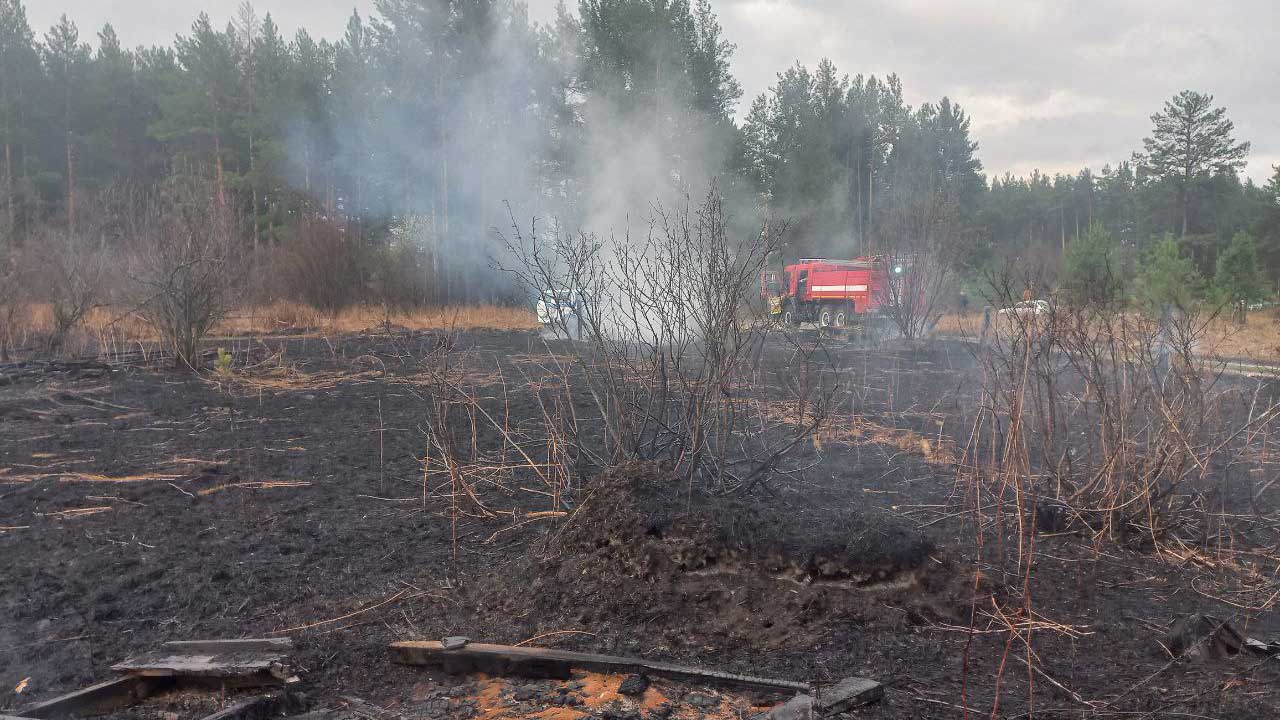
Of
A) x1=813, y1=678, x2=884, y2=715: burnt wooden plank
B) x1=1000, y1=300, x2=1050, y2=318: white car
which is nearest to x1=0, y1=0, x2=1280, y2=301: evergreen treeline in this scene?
x1=1000, y1=300, x2=1050, y2=318: white car

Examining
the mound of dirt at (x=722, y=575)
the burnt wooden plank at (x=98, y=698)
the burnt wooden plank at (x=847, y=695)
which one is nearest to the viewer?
the burnt wooden plank at (x=847, y=695)

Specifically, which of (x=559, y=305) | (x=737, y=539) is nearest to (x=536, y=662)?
(x=737, y=539)

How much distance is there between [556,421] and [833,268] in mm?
17364

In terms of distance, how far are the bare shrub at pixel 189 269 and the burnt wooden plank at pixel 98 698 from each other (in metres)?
9.48

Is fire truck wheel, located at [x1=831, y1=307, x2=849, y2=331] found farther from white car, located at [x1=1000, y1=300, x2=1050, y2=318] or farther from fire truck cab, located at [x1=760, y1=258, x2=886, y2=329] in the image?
white car, located at [x1=1000, y1=300, x2=1050, y2=318]

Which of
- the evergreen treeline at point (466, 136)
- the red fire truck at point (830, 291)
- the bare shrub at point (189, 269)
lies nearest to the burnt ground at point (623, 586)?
the bare shrub at point (189, 269)

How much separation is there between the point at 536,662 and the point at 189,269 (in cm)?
1033

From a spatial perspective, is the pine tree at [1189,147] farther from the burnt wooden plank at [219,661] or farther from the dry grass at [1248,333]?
the burnt wooden plank at [219,661]

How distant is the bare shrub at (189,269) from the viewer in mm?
11812

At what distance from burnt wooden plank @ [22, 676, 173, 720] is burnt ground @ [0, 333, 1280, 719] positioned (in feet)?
0.78

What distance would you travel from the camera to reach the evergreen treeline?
78.6 ft

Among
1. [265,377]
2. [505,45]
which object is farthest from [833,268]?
[265,377]

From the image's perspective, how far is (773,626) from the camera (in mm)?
3592

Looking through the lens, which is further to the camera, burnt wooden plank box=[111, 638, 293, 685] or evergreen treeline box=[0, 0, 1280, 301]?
evergreen treeline box=[0, 0, 1280, 301]
